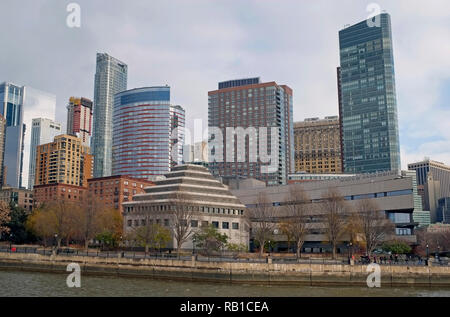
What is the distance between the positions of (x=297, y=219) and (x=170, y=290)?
44.6m

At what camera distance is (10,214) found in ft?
438

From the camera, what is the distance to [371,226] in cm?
9038

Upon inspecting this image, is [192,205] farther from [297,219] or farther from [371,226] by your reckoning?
[371,226]

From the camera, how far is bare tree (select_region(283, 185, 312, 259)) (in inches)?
3602

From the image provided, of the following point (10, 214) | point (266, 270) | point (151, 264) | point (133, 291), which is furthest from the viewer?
point (10, 214)

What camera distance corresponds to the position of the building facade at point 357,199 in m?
113

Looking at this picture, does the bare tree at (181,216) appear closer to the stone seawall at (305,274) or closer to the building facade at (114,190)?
the stone seawall at (305,274)

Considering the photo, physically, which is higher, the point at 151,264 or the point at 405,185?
the point at 405,185

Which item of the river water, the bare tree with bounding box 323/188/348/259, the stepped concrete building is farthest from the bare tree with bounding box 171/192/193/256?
the bare tree with bounding box 323/188/348/259

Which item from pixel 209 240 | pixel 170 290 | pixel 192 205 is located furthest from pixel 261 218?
pixel 170 290

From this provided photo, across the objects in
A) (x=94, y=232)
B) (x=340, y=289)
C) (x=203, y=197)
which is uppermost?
(x=203, y=197)

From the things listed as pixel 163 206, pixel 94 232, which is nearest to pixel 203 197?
pixel 163 206
